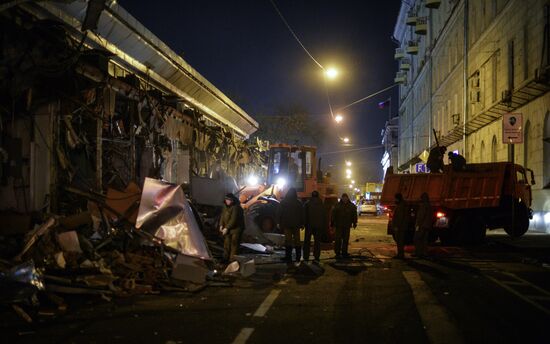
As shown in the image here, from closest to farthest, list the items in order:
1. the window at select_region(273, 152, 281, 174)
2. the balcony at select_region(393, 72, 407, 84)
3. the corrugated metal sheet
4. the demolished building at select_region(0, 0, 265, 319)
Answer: the demolished building at select_region(0, 0, 265, 319) → the corrugated metal sheet → the window at select_region(273, 152, 281, 174) → the balcony at select_region(393, 72, 407, 84)

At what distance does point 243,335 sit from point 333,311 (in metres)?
1.83

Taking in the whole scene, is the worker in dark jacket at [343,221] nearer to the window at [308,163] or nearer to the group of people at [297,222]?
the group of people at [297,222]

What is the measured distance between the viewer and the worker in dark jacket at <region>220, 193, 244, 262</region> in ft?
41.0

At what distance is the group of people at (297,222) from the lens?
12.5 m

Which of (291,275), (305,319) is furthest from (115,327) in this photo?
→ (291,275)

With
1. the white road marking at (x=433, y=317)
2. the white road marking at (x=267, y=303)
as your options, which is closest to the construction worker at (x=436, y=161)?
the white road marking at (x=433, y=317)

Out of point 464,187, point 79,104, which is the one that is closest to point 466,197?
point 464,187

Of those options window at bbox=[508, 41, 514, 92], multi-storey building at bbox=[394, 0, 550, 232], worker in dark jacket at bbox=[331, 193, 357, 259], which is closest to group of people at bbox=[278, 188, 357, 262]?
worker in dark jacket at bbox=[331, 193, 357, 259]

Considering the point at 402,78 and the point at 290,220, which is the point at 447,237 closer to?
the point at 290,220

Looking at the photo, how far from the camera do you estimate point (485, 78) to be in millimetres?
31938

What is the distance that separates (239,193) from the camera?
18.2m

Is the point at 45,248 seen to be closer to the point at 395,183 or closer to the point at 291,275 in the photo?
the point at 291,275

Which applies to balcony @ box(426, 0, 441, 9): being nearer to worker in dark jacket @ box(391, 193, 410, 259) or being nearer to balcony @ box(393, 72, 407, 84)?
balcony @ box(393, 72, 407, 84)

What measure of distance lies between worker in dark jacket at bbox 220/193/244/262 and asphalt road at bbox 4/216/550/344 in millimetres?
896
